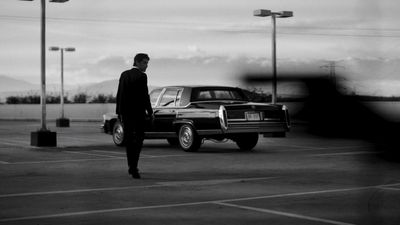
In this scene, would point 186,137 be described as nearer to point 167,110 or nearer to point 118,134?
point 167,110

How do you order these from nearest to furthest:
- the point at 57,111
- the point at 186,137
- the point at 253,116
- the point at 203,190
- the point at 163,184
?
the point at 203,190 → the point at 163,184 → the point at 253,116 → the point at 186,137 → the point at 57,111

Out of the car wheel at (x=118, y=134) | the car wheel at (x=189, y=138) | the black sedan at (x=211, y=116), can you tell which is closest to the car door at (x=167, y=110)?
the black sedan at (x=211, y=116)

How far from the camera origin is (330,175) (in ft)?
32.0

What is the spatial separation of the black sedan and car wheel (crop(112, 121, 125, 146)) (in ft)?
4.28

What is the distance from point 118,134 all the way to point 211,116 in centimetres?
383

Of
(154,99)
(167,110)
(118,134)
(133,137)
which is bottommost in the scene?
(118,134)

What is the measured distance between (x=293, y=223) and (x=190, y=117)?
10087 mm

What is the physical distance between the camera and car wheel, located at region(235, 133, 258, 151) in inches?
638

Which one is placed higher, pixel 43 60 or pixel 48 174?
pixel 43 60

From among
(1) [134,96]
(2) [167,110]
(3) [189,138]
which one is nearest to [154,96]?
(2) [167,110]

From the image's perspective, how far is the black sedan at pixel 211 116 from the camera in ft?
48.0

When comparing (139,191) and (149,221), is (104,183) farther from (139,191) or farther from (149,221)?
(149,221)

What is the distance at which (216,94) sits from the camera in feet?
52.5

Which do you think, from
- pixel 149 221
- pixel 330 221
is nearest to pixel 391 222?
pixel 330 221
